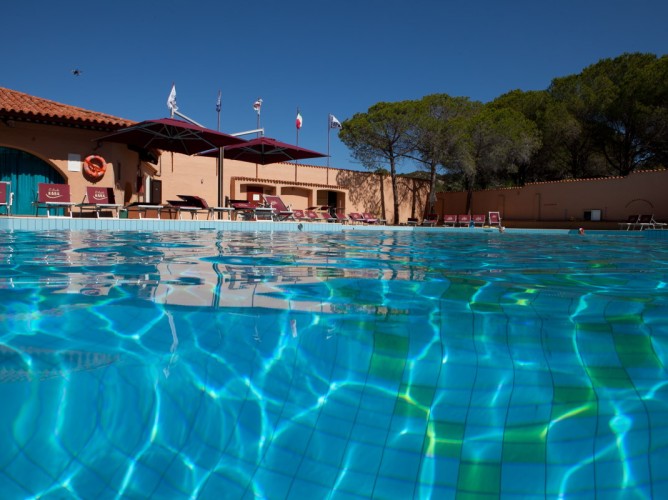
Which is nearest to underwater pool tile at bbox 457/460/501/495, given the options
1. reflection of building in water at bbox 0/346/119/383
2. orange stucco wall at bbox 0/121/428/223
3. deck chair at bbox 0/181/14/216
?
reflection of building in water at bbox 0/346/119/383

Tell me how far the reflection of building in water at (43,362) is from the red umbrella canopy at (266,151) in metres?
11.3

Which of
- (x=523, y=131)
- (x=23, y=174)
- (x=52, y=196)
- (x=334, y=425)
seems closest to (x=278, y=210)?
(x=52, y=196)

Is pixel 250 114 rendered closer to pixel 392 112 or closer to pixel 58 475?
pixel 392 112

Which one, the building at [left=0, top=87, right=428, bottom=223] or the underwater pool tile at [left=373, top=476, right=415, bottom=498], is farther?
the building at [left=0, top=87, right=428, bottom=223]

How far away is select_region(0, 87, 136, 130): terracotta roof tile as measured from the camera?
35.4ft

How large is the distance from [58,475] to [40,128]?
1282 centimetres

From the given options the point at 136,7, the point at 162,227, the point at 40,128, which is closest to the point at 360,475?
the point at 162,227

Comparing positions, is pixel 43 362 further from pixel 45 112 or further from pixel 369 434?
pixel 45 112

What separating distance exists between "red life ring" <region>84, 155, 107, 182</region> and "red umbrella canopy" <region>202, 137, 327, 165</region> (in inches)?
143

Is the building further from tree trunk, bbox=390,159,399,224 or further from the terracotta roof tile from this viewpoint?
tree trunk, bbox=390,159,399,224

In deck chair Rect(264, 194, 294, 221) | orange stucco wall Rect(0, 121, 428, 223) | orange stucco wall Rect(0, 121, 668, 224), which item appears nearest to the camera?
orange stucco wall Rect(0, 121, 428, 223)

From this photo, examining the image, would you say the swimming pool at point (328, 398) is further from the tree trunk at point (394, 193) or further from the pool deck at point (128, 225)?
the tree trunk at point (394, 193)

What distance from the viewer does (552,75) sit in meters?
26.0

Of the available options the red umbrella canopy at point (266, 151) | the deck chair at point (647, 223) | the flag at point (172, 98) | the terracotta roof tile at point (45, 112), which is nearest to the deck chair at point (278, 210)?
the red umbrella canopy at point (266, 151)
